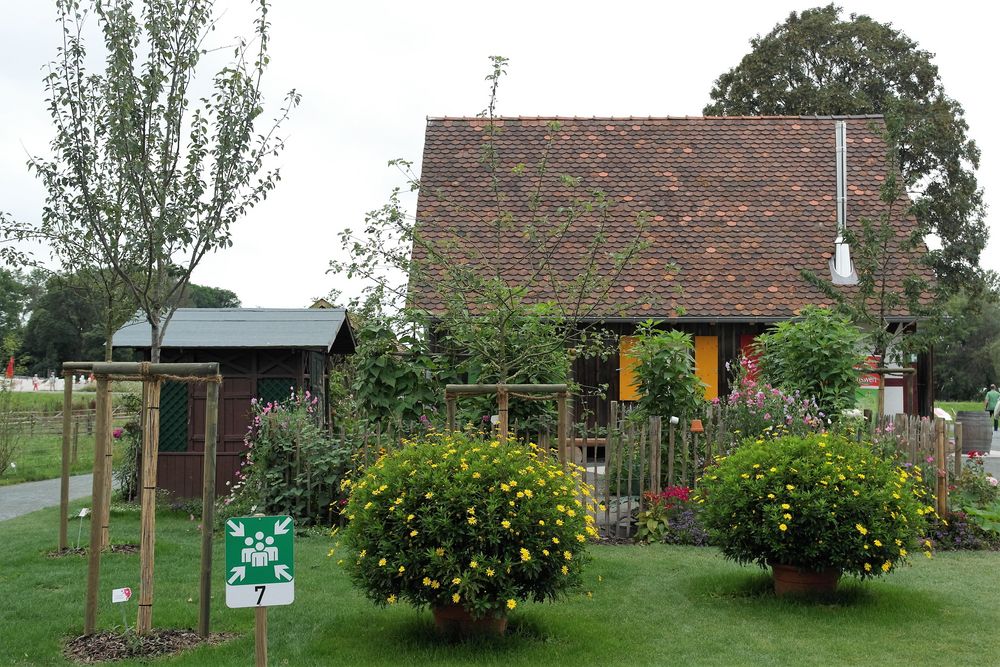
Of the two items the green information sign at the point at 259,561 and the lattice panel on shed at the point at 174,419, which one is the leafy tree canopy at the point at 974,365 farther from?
the green information sign at the point at 259,561

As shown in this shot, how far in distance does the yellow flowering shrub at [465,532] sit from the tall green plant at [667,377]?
522 cm

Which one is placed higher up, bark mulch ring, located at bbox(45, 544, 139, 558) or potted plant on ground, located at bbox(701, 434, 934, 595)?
potted plant on ground, located at bbox(701, 434, 934, 595)

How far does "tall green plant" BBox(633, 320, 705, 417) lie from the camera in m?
11.9

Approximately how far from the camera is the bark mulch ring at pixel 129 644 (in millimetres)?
6574

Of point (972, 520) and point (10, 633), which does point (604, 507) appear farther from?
point (10, 633)

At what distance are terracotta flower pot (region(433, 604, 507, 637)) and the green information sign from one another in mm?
1590

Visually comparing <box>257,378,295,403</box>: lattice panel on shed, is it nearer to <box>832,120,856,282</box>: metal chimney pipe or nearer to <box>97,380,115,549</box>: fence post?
<box>97,380,115,549</box>: fence post

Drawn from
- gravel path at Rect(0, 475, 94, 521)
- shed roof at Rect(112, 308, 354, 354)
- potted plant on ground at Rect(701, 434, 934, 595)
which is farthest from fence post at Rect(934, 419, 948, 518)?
gravel path at Rect(0, 475, 94, 521)

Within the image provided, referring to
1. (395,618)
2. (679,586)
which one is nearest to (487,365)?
(679,586)

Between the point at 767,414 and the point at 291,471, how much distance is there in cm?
567

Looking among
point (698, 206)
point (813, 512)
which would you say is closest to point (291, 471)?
point (813, 512)

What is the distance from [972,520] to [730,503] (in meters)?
4.72

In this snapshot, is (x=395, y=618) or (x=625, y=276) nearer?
(x=395, y=618)

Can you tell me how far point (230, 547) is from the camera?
5465 mm
